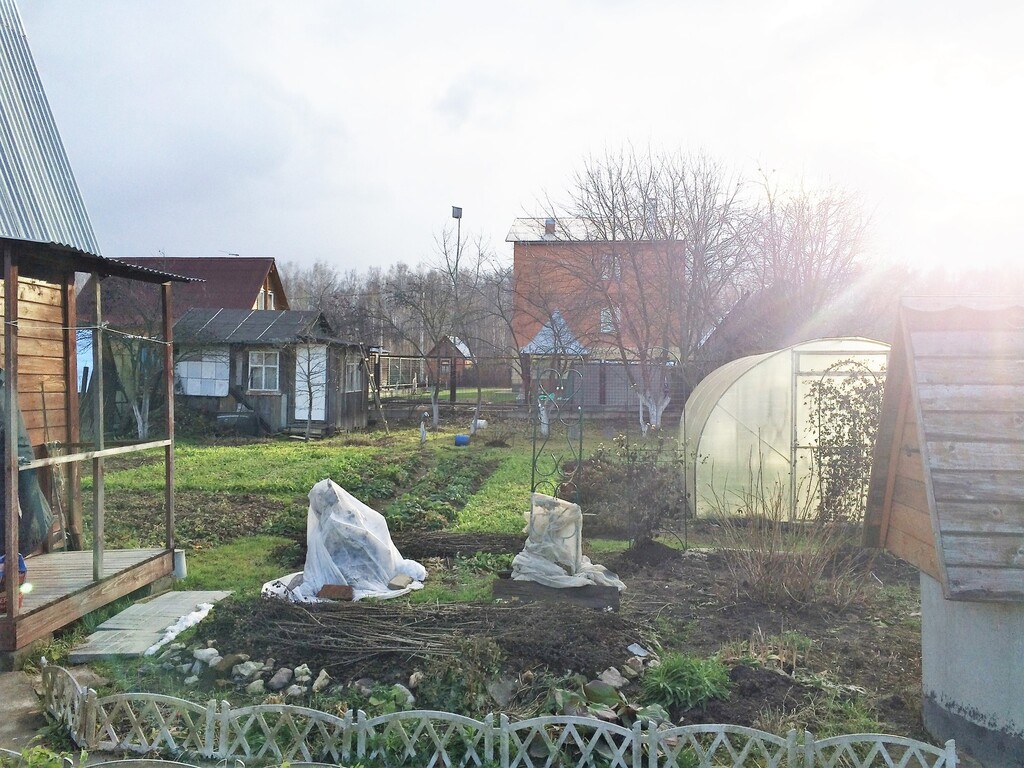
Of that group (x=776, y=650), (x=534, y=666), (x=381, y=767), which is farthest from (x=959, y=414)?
(x=381, y=767)

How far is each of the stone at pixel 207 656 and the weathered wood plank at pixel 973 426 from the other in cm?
439

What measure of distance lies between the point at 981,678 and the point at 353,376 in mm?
21975

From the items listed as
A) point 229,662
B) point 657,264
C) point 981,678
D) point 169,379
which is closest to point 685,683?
point 981,678

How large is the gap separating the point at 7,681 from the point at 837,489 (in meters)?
8.03

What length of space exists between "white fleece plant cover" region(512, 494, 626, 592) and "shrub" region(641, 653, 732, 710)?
2.06 meters

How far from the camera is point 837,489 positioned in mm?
8883

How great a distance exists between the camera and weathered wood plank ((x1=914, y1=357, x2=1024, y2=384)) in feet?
12.5

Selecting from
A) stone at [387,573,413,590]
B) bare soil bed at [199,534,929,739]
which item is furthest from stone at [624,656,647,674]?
stone at [387,573,413,590]

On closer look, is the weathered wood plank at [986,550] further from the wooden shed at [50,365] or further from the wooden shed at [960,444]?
the wooden shed at [50,365]

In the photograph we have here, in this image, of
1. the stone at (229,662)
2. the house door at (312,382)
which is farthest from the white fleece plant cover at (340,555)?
the house door at (312,382)

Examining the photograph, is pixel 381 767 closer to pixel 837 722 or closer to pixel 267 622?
pixel 267 622

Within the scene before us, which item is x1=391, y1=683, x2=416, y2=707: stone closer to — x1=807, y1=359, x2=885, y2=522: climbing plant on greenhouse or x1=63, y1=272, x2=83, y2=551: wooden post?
x1=63, y1=272, x2=83, y2=551: wooden post

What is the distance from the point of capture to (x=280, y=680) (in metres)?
4.70

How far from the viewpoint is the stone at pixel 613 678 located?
4.56 metres
